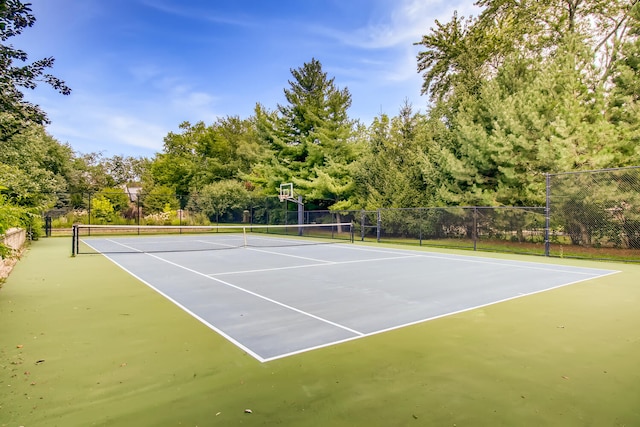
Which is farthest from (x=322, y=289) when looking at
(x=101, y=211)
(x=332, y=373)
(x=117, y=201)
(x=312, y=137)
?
(x=117, y=201)

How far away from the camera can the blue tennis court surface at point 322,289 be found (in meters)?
4.46

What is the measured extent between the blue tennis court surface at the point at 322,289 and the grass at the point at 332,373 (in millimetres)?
361

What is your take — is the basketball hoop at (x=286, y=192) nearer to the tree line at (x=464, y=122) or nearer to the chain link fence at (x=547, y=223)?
the tree line at (x=464, y=122)

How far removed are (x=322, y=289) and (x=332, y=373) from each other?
141 inches

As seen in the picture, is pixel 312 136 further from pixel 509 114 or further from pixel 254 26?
pixel 509 114

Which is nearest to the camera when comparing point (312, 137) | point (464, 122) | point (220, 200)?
point (464, 122)

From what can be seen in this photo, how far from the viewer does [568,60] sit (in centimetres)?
1372

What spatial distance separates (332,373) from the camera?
127 inches

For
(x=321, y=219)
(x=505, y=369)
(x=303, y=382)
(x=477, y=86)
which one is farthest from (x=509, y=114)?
(x=303, y=382)

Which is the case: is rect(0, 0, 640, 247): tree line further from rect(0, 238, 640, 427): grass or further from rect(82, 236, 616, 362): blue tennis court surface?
rect(82, 236, 616, 362): blue tennis court surface

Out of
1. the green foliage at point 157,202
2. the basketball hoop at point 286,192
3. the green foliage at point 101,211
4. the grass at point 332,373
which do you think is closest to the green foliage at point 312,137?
the basketball hoop at point 286,192

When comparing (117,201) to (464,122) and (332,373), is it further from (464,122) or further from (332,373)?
(332,373)

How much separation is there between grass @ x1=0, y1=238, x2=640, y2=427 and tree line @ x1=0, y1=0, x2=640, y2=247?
2.15m

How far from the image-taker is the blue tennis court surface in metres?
4.46
